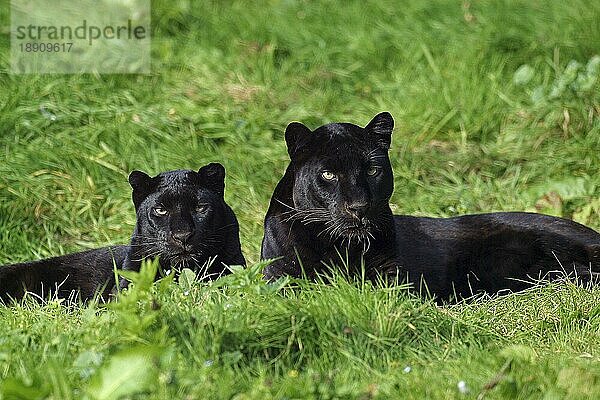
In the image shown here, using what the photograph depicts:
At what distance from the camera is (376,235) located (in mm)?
4980

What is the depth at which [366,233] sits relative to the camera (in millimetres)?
4859

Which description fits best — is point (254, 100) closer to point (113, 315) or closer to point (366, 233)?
point (366, 233)

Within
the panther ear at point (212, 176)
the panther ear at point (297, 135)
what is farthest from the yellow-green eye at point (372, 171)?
the panther ear at point (212, 176)

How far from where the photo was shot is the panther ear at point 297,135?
16.3 ft

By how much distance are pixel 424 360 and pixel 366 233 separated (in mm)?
871

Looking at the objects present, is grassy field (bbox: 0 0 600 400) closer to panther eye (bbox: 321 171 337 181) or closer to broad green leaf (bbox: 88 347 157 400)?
broad green leaf (bbox: 88 347 157 400)

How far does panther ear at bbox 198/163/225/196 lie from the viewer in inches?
206

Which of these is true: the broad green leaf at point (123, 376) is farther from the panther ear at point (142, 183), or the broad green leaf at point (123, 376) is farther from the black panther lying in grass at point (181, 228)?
the panther ear at point (142, 183)

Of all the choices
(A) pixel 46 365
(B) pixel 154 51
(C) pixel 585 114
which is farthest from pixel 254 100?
(A) pixel 46 365

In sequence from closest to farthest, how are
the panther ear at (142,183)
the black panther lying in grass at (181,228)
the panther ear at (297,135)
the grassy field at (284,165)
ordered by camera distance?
the grassy field at (284,165) → the panther ear at (297,135) → the black panther lying in grass at (181,228) → the panther ear at (142,183)

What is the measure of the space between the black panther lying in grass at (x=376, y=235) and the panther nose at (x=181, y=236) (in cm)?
37
